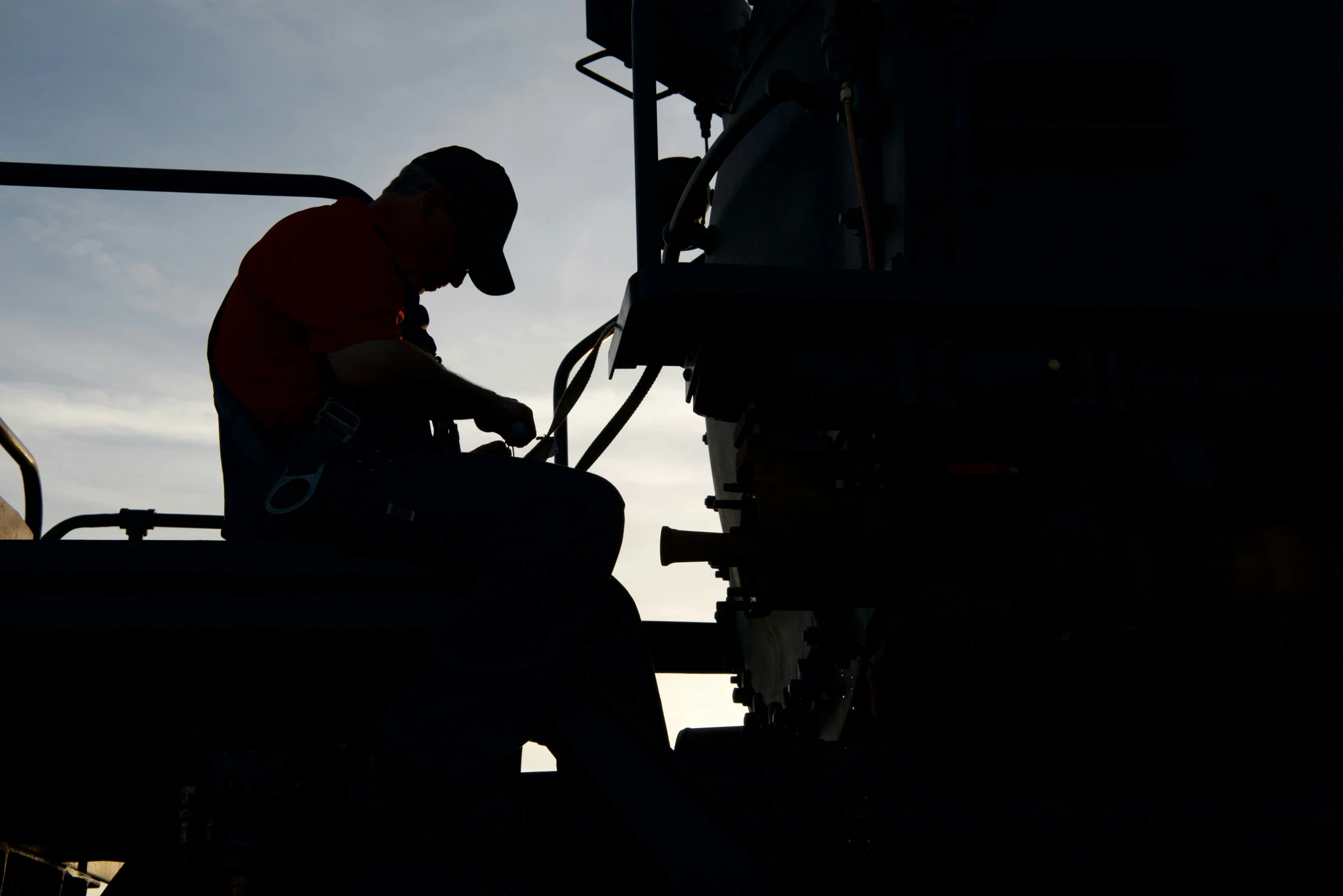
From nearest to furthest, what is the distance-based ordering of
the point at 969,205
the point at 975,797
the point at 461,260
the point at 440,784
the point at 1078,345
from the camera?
the point at 440,784, the point at 975,797, the point at 1078,345, the point at 969,205, the point at 461,260

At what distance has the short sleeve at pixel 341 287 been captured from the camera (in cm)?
250

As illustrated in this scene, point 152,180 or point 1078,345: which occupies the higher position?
point 152,180

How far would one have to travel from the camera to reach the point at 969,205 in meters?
2.61

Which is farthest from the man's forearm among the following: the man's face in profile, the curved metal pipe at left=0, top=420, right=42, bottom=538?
the curved metal pipe at left=0, top=420, right=42, bottom=538

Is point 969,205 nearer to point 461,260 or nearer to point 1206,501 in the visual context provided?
point 1206,501

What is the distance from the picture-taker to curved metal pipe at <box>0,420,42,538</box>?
4.21 metres

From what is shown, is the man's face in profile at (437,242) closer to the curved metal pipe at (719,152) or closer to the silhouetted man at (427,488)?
the silhouetted man at (427,488)

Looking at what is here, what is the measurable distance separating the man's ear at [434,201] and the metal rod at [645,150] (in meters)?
0.60

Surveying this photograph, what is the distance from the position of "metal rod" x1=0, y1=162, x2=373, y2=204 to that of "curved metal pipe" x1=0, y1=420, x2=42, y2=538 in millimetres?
1467

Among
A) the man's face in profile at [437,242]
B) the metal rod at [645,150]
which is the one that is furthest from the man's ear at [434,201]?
the metal rod at [645,150]

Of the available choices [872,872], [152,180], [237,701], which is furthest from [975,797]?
[152,180]

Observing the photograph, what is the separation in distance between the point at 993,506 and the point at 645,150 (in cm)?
116

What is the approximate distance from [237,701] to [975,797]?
5.28 ft

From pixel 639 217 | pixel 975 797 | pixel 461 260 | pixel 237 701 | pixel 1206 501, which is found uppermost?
pixel 461 260
